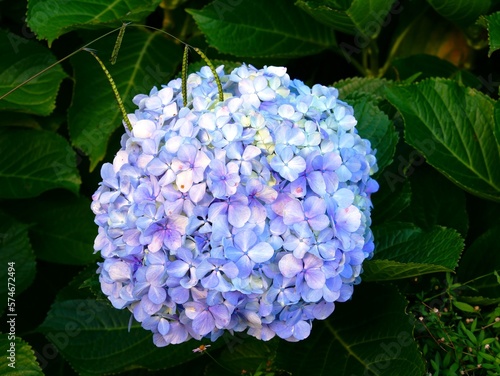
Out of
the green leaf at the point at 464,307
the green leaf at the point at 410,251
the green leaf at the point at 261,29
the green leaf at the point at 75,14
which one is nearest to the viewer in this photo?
the green leaf at the point at 410,251

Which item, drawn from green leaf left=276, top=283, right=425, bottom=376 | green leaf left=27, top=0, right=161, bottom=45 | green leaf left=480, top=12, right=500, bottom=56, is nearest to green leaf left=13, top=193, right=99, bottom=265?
green leaf left=27, top=0, right=161, bottom=45

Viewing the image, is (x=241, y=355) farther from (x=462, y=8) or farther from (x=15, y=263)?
(x=462, y=8)

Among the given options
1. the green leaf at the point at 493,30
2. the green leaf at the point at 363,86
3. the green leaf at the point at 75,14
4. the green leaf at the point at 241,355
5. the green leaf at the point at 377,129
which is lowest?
the green leaf at the point at 241,355

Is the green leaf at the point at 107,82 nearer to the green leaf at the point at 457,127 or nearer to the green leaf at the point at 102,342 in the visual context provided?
the green leaf at the point at 102,342

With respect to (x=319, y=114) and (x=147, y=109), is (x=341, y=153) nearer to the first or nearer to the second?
(x=319, y=114)

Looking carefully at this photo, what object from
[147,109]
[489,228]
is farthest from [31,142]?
[489,228]

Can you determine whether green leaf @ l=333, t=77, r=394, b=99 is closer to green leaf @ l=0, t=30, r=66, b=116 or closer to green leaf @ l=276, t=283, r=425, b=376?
green leaf @ l=276, t=283, r=425, b=376

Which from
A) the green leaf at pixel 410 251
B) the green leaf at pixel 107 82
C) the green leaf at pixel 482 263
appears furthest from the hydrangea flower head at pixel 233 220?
the green leaf at pixel 107 82
